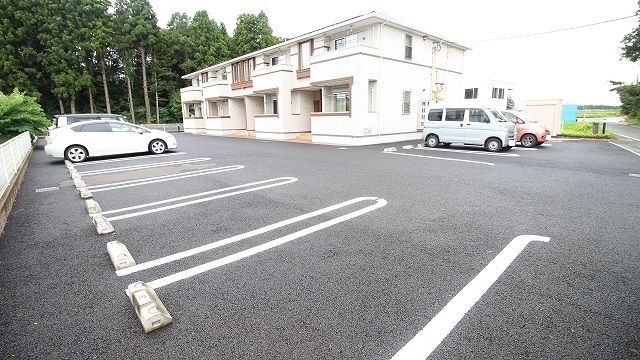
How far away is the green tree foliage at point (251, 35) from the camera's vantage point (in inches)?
1499

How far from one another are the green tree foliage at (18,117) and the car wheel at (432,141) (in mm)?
17445

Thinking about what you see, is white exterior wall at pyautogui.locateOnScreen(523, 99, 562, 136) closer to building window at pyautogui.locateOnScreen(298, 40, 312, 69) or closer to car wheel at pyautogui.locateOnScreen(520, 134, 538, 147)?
car wheel at pyautogui.locateOnScreen(520, 134, 538, 147)

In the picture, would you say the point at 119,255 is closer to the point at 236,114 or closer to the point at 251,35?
the point at 236,114

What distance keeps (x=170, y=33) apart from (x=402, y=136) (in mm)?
34341

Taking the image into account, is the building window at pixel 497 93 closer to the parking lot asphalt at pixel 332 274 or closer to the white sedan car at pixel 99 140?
the parking lot asphalt at pixel 332 274

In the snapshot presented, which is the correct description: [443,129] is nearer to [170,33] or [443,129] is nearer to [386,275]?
[386,275]

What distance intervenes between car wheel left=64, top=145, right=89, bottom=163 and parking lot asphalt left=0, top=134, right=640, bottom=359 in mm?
5179

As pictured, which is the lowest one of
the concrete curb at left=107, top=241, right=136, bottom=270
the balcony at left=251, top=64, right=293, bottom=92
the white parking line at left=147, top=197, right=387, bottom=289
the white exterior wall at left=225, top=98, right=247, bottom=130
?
the white parking line at left=147, top=197, right=387, bottom=289

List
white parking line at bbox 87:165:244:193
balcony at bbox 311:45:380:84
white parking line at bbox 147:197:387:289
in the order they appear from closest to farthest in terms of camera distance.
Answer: white parking line at bbox 147:197:387:289, white parking line at bbox 87:165:244:193, balcony at bbox 311:45:380:84

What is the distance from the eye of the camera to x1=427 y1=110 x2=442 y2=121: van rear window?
1395 cm

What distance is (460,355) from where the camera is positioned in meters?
2.07

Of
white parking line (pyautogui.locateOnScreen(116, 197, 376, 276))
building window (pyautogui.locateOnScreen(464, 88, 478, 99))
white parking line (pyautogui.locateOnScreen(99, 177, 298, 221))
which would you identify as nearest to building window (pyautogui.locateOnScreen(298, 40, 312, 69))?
building window (pyautogui.locateOnScreen(464, 88, 478, 99))

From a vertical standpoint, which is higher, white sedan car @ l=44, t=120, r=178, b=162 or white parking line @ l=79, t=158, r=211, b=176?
white sedan car @ l=44, t=120, r=178, b=162

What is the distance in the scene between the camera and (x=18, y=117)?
13383 millimetres
